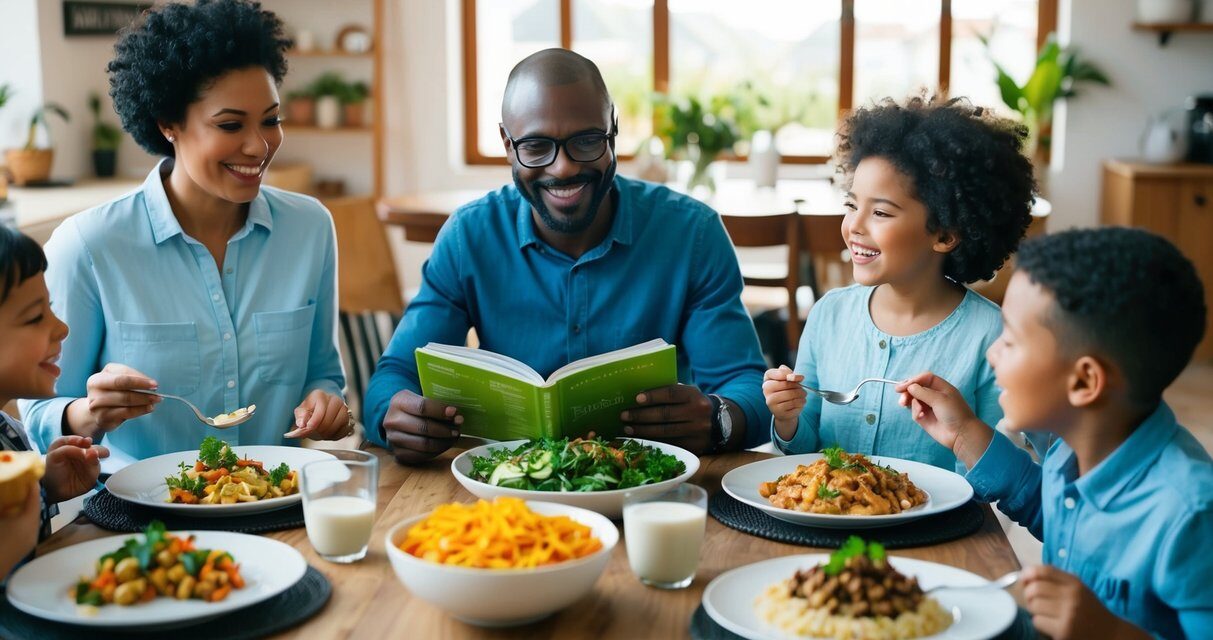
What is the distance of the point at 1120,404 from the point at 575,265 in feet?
3.43

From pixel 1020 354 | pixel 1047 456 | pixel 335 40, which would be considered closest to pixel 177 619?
pixel 1020 354

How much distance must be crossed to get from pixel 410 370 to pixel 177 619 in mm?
986

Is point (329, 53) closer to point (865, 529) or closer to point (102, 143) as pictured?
point (102, 143)

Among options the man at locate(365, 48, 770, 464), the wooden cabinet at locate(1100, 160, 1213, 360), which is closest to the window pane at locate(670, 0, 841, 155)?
the wooden cabinet at locate(1100, 160, 1213, 360)

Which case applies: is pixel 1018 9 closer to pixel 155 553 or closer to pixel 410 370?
pixel 410 370

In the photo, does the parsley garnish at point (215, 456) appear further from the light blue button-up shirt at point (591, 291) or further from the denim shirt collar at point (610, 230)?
the denim shirt collar at point (610, 230)

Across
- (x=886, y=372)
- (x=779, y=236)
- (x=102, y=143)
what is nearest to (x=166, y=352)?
(x=886, y=372)

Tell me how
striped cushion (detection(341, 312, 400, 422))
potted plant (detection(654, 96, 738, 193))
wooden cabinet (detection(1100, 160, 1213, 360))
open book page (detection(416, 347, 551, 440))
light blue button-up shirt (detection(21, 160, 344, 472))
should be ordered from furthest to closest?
wooden cabinet (detection(1100, 160, 1213, 360))
potted plant (detection(654, 96, 738, 193))
striped cushion (detection(341, 312, 400, 422))
light blue button-up shirt (detection(21, 160, 344, 472))
open book page (detection(416, 347, 551, 440))

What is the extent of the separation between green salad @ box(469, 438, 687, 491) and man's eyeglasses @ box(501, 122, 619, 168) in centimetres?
59

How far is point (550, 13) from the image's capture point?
6559mm

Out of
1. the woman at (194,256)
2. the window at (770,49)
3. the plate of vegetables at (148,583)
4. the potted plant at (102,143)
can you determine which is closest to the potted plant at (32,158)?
the potted plant at (102,143)

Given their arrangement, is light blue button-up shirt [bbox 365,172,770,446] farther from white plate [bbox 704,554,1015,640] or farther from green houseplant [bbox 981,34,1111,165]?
green houseplant [bbox 981,34,1111,165]

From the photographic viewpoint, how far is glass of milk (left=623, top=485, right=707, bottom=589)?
1312 millimetres

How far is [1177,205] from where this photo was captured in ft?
17.7
